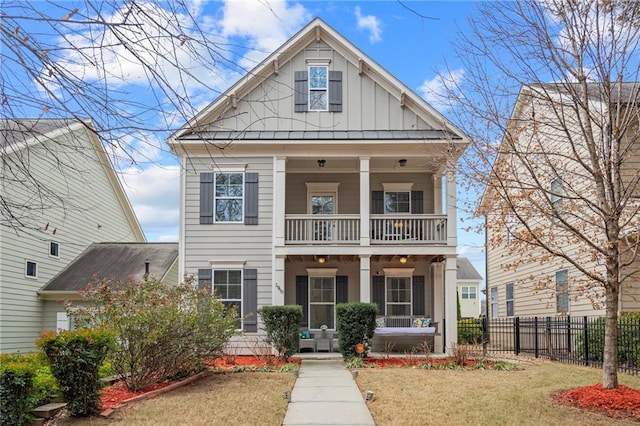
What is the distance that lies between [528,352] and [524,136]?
9.28 metres

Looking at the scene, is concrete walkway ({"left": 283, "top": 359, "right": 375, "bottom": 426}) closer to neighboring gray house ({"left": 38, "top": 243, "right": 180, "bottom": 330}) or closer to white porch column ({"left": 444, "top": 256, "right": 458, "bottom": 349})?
white porch column ({"left": 444, "top": 256, "right": 458, "bottom": 349})

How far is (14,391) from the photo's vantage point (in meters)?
7.07

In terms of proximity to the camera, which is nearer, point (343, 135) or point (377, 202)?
point (343, 135)

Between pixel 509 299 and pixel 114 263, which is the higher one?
pixel 114 263

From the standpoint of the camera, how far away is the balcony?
666 inches

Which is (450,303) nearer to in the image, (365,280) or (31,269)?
(365,280)

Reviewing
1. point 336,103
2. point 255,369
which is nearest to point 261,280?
point 255,369

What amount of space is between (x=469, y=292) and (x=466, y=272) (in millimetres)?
1695

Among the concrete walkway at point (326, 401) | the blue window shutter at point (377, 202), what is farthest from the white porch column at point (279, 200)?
the concrete walkway at point (326, 401)

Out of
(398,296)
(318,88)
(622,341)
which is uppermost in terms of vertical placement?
(318,88)

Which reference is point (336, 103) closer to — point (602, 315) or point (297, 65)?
point (297, 65)

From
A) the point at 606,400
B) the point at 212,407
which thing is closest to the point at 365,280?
the point at 606,400

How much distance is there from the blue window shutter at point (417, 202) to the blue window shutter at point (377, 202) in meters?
0.93

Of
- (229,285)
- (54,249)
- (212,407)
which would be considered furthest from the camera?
(54,249)
